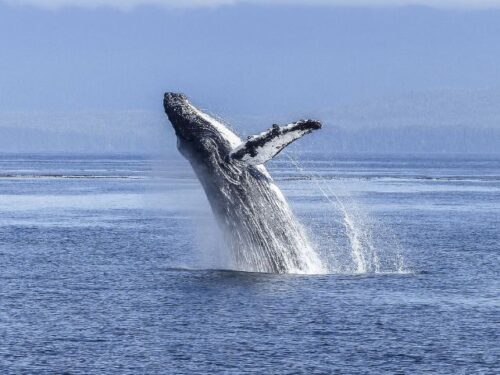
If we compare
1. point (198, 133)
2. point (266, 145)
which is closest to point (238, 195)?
point (198, 133)

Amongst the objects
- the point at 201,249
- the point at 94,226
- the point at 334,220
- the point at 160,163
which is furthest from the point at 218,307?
the point at 334,220

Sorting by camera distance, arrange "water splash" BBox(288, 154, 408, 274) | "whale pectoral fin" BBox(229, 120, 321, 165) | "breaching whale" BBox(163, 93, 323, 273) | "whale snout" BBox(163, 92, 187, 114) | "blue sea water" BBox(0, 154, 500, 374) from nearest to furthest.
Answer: "blue sea water" BBox(0, 154, 500, 374), "whale pectoral fin" BBox(229, 120, 321, 165), "breaching whale" BBox(163, 93, 323, 273), "whale snout" BBox(163, 92, 187, 114), "water splash" BBox(288, 154, 408, 274)

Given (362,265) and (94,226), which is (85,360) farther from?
(94,226)

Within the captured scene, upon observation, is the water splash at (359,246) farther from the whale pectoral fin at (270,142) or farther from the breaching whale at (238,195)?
the breaching whale at (238,195)

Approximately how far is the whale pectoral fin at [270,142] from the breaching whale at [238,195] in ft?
3.77

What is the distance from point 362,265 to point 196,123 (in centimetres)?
806

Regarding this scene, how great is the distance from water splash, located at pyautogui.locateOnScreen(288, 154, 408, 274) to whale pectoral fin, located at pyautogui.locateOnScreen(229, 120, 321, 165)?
1.41 ft

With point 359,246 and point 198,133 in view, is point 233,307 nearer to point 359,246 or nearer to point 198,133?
point 198,133

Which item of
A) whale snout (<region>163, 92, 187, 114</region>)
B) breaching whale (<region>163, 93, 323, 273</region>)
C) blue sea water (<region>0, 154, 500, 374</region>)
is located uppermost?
whale snout (<region>163, 92, 187, 114</region>)

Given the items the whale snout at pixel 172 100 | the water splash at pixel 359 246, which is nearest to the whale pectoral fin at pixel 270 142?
the water splash at pixel 359 246

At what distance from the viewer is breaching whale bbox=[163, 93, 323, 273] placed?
80.8 feet

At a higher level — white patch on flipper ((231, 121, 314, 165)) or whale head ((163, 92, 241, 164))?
whale head ((163, 92, 241, 164))

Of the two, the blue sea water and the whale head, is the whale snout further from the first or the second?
the blue sea water

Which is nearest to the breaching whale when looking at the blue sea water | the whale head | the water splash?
the whale head
